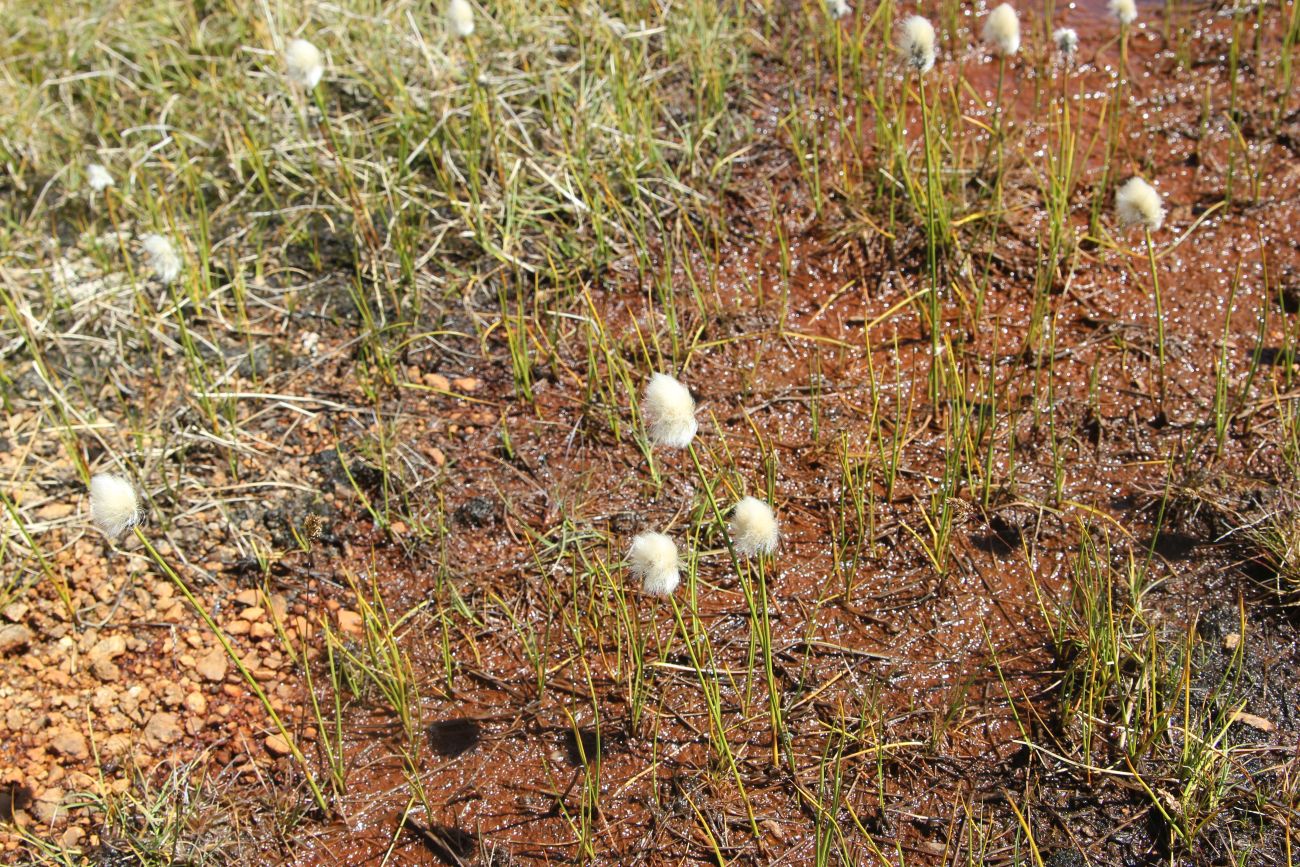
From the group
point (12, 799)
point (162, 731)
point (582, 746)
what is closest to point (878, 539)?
point (582, 746)

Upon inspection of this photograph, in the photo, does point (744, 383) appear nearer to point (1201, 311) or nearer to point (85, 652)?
point (1201, 311)

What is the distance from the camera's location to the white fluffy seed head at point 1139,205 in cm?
281

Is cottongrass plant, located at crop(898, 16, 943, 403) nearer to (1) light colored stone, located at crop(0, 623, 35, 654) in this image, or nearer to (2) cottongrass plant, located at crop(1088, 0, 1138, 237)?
(2) cottongrass plant, located at crop(1088, 0, 1138, 237)

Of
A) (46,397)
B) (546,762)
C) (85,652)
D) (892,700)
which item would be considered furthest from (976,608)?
(46,397)

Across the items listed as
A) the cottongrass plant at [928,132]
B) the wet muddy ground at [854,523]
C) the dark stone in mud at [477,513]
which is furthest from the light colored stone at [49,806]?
the cottongrass plant at [928,132]

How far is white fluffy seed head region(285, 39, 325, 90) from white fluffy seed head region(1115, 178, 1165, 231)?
2.34 meters

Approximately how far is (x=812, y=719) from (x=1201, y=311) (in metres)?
1.69

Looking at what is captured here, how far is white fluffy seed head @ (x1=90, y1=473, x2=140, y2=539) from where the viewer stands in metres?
2.35

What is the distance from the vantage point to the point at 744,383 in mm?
3076

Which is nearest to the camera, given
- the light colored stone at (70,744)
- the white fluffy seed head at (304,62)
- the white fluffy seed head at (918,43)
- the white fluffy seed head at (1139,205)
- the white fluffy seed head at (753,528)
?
the white fluffy seed head at (753,528)

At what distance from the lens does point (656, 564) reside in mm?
2234

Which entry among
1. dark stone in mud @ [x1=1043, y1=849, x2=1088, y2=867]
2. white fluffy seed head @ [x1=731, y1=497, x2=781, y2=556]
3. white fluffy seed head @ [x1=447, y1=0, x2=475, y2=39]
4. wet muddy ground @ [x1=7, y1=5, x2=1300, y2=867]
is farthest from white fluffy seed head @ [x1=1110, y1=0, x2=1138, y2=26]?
dark stone in mud @ [x1=1043, y1=849, x2=1088, y2=867]

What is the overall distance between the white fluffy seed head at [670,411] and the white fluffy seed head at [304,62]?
1.90 meters

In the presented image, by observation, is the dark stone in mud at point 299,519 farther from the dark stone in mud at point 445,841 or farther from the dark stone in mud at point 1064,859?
the dark stone in mud at point 1064,859
